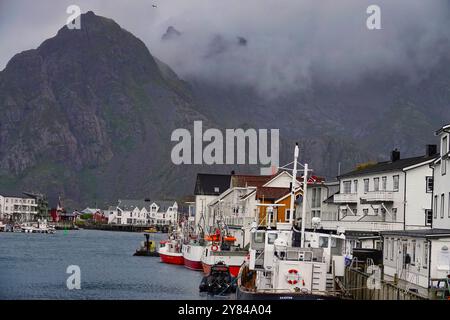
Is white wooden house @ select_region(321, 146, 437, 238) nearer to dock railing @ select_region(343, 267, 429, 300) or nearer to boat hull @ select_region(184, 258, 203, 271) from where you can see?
boat hull @ select_region(184, 258, 203, 271)

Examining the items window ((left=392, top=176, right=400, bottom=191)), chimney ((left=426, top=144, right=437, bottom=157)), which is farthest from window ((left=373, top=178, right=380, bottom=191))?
chimney ((left=426, top=144, right=437, bottom=157))

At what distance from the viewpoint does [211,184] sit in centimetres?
18375

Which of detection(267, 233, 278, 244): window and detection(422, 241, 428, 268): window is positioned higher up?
detection(267, 233, 278, 244): window

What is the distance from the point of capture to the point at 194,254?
10694cm

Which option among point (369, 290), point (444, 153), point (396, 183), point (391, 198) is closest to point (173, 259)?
point (391, 198)

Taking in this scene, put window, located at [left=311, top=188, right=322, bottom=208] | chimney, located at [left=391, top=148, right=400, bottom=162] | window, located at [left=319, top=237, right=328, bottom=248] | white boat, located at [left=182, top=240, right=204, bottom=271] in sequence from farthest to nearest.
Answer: window, located at [left=311, top=188, right=322, bottom=208] < white boat, located at [left=182, top=240, right=204, bottom=271] < chimney, located at [left=391, top=148, right=400, bottom=162] < window, located at [left=319, top=237, right=328, bottom=248]

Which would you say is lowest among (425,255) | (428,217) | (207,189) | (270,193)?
(425,255)

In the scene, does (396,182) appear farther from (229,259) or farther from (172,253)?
(172,253)

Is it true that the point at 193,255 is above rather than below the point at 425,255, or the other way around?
below

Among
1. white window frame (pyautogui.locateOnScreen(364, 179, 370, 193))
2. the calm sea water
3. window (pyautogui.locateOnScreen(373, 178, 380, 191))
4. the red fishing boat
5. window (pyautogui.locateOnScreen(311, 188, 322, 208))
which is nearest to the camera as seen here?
the calm sea water

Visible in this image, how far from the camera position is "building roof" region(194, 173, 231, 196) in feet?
595
